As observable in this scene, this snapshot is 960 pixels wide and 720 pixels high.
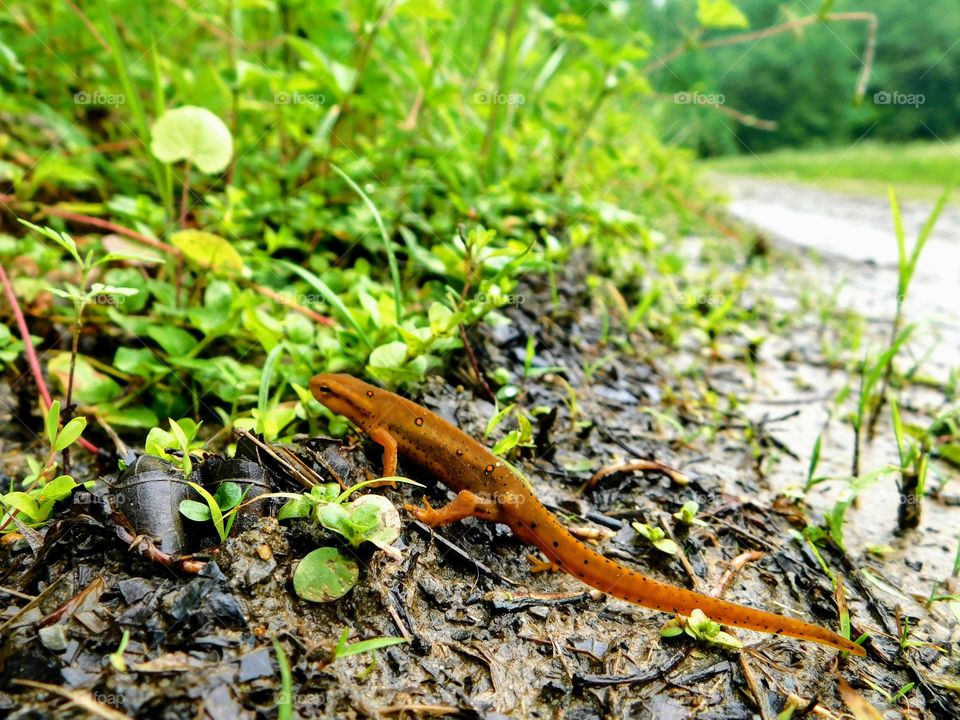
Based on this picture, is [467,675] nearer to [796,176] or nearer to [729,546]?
[729,546]

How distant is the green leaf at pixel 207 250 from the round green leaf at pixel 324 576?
1.81 meters

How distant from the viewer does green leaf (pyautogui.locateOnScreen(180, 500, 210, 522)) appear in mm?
1841

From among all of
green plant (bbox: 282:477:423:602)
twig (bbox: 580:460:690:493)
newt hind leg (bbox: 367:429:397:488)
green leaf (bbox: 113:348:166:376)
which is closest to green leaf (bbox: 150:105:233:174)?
green leaf (bbox: 113:348:166:376)

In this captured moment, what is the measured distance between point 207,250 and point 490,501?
192cm

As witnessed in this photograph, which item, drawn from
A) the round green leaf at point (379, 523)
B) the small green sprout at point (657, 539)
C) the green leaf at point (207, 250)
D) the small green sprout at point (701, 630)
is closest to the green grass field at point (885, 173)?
the green leaf at point (207, 250)

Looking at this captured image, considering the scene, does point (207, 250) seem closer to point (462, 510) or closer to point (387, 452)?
point (387, 452)

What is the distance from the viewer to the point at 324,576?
5.98ft

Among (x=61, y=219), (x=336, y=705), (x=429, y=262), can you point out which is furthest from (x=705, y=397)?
(x=61, y=219)

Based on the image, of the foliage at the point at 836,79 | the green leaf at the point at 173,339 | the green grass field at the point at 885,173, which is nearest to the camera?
the green leaf at the point at 173,339

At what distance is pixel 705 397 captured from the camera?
12.5 feet

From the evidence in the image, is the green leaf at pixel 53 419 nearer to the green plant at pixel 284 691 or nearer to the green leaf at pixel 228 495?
the green leaf at pixel 228 495

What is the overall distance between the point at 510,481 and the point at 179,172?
13.5 feet

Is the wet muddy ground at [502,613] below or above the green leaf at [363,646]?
below

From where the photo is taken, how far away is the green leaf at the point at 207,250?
293 cm
